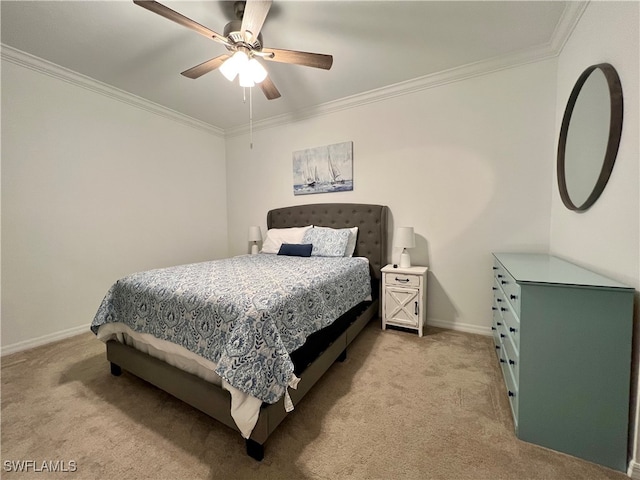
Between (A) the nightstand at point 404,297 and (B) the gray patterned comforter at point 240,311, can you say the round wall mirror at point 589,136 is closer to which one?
(A) the nightstand at point 404,297

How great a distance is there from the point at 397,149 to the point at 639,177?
197 cm

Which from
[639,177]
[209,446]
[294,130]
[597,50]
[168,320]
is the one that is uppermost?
[294,130]

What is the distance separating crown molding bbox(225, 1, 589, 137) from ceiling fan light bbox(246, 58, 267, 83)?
1.41 metres

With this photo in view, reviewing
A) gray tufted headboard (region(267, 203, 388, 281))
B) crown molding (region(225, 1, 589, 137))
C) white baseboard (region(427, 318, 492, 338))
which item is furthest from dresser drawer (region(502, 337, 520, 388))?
crown molding (region(225, 1, 589, 137))

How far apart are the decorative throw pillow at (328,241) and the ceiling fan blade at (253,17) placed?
6.34ft

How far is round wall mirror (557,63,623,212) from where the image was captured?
4.45ft

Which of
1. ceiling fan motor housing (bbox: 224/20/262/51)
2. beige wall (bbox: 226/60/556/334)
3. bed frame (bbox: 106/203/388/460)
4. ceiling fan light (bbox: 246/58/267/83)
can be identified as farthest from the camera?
beige wall (bbox: 226/60/556/334)

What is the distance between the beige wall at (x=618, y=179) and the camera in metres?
1.18

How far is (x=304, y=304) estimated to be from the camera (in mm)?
1603

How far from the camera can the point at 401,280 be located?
2.58 metres

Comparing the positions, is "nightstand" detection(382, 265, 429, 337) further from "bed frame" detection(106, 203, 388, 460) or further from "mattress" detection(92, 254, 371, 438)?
"mattress" detection(92, 254, 371, 438)

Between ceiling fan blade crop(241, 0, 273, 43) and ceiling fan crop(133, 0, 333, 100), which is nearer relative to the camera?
ceiling fan blade crop(241, 0, 273, 43)

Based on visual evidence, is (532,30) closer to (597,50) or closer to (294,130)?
(597,50)

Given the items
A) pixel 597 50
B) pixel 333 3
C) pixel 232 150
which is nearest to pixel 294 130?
pixel 232 150
